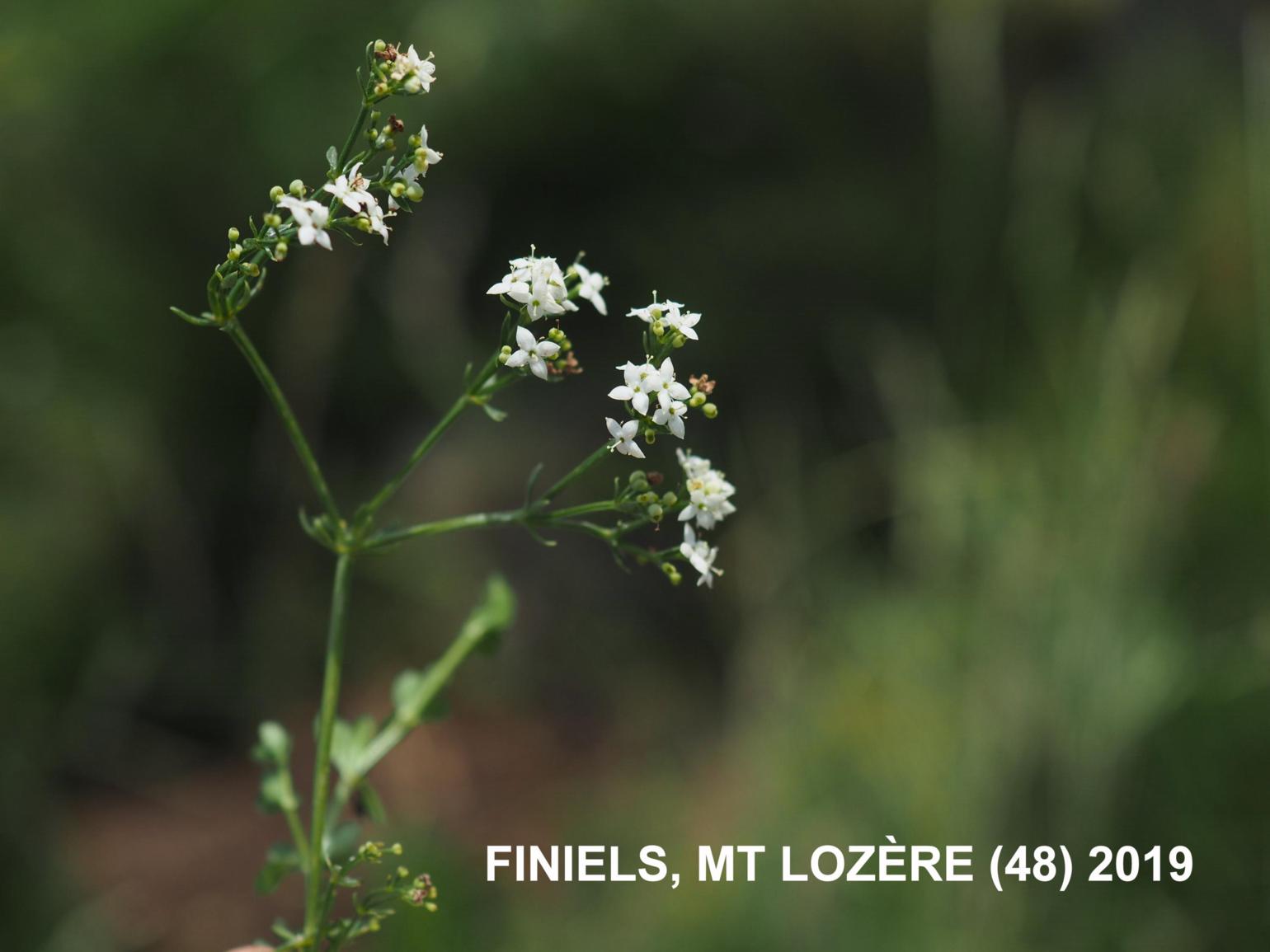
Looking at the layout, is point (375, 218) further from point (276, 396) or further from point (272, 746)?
point (272, 746)

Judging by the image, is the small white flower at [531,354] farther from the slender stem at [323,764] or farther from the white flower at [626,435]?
the slender stem at [323,764]

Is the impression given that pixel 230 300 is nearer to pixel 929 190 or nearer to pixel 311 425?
pixel 311 425

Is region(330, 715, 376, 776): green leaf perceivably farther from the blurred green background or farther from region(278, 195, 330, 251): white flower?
the blurred green background

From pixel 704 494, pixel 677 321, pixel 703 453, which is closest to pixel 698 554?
pixel 704 494

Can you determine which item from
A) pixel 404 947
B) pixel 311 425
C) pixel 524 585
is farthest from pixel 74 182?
pixel 404 947

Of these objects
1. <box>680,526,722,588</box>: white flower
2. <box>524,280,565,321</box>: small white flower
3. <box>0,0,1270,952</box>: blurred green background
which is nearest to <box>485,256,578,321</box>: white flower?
<box>524,280,565,321</box>: small white flower

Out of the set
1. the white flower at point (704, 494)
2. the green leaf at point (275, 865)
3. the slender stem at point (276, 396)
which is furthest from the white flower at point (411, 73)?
the green leaf at point (275, 865)
